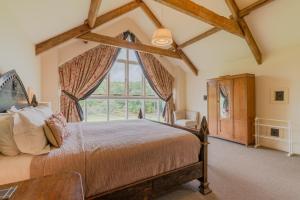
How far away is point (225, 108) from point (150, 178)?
370 centimetres

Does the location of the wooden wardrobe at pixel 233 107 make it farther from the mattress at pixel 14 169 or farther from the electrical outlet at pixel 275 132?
the mattress at pixel 14 169

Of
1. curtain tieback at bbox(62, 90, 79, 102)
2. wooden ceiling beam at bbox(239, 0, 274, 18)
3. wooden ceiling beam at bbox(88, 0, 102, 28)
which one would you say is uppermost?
wooden ceiling beam at bbox(239, 0, 274, 18)

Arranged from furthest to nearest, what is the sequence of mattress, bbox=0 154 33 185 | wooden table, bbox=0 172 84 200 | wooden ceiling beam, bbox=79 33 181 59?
wooden ceiling beam, bbox=79 33 181 59 → mattress, bbox=0 154 33 185 → wooden table, bbox=0 172 84 200

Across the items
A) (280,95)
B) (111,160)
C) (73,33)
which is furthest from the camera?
(280,95)

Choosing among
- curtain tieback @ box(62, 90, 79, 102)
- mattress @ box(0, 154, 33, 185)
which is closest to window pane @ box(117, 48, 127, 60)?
curtain tieback @ box(62, 90, 79, 102)

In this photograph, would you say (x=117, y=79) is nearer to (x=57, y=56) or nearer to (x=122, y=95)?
(x=122, y=95)

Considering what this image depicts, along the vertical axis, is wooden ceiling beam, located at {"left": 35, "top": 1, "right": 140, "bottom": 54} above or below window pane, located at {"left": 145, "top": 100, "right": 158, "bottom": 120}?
above

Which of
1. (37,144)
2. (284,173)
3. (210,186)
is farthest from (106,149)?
(284,173)

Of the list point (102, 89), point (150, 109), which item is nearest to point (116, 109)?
point (102, 89)

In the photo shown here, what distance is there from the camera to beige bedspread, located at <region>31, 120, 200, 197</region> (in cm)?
145

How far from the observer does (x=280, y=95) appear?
154 inches

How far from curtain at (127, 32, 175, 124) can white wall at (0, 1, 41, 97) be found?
3024 millimetres

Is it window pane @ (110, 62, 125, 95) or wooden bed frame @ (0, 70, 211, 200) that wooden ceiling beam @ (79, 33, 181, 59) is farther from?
wooden bed frame @ (0, 70, 211, 200)

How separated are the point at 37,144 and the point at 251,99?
457 cm
